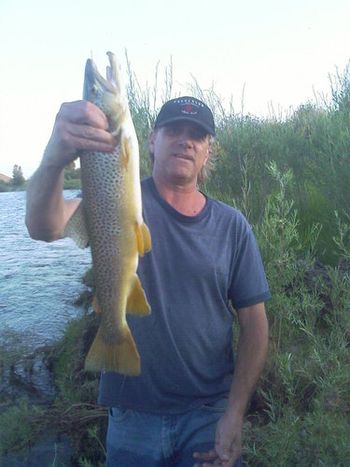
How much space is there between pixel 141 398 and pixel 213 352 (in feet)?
1.58

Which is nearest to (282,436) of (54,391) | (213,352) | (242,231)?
(213,352)

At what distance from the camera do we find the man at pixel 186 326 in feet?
9.61

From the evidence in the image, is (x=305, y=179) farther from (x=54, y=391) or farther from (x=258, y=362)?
(x=258, y=362)

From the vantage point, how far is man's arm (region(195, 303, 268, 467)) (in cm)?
291

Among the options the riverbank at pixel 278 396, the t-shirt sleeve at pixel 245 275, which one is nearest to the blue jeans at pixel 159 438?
the riverbank at pixel 278 396

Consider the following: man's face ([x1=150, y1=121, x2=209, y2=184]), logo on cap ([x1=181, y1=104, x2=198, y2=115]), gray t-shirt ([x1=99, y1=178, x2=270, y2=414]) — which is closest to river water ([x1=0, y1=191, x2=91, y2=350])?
man's face ([x1=150, y1=121, x2=209, y2=184])

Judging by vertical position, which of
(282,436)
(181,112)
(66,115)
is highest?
(181,112)

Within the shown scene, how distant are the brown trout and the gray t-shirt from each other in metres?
0.36

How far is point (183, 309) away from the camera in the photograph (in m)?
2.97

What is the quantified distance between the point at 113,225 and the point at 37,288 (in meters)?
8.86

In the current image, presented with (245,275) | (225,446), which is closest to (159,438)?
(225,446)

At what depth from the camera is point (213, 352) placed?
10.1ft

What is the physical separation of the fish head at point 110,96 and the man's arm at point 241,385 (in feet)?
4.90

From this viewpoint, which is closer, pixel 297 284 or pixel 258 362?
pixel 258 362
